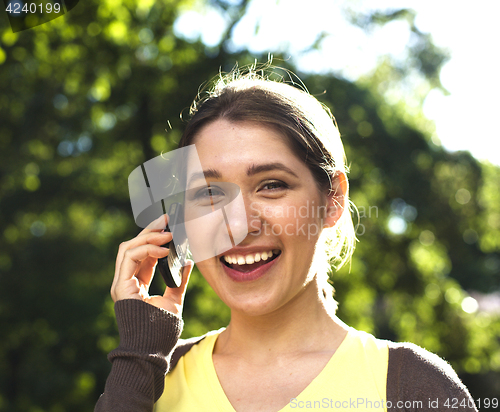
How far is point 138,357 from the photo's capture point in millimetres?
1668

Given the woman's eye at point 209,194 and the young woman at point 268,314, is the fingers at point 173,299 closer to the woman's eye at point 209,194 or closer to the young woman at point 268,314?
the young woman at point 268,314

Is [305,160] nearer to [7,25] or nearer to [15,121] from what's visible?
[7,25]

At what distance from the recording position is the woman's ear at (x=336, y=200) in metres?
1.91

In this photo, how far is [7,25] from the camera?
3953mm

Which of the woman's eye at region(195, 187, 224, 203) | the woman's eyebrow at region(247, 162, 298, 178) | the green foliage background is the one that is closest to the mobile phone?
the woman's eye at region(195, 187, 224, 203)

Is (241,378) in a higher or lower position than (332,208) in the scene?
lower

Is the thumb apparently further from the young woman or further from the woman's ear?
the woman's ear

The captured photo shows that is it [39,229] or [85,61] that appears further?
[39,229]

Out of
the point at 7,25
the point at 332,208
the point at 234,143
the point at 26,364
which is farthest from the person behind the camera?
the point at 26,364

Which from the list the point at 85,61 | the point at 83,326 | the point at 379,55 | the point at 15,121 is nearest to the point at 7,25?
the point at 85,61

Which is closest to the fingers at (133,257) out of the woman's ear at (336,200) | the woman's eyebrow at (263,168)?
the woman's eyebrow at (263,168)

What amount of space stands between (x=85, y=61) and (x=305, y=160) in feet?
19.4

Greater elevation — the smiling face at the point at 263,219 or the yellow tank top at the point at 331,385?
the smiling face at the point at 263,219

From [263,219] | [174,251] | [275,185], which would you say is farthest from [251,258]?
[174,251]
